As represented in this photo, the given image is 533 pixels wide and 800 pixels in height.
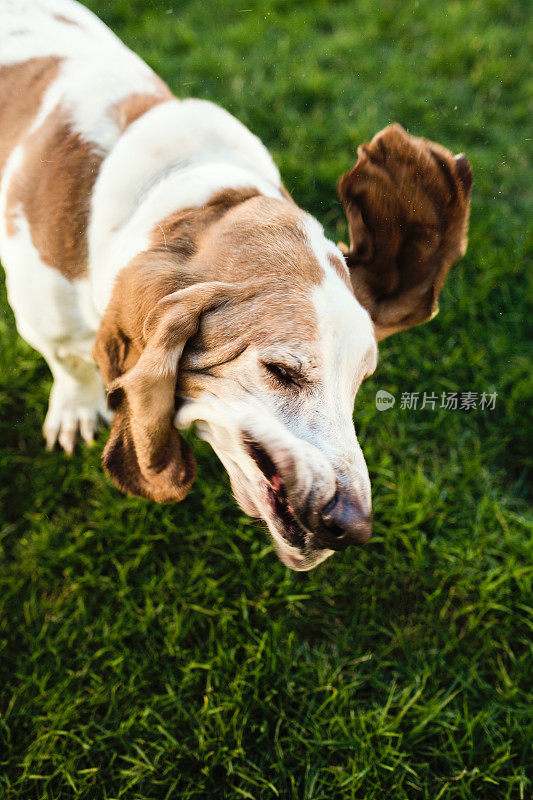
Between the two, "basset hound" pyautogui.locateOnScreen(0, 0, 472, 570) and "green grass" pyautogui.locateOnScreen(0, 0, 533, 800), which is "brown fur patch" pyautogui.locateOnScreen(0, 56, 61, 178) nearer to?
"basset hound" pyautogui.locateOnScreen(0, 0, 472, 570)

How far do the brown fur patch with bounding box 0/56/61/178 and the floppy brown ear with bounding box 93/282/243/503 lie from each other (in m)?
1.02

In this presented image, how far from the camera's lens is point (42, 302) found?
8.33ft

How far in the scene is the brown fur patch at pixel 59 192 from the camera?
7.76 feet

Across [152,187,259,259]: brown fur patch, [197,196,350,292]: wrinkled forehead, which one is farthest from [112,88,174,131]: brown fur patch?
[197,196,350,292]: wrinkled forehead

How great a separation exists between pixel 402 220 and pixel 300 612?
1.75 meters


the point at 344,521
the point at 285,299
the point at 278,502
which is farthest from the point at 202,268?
the point at 344,521

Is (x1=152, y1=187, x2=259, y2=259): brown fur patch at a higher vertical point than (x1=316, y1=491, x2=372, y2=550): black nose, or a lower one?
higher

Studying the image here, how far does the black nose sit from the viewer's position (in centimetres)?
174

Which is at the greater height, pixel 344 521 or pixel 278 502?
pixel 344 521

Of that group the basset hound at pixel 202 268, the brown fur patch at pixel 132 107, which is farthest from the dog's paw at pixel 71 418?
the brown fur patch at pixel 132 107

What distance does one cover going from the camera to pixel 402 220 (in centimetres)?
232
